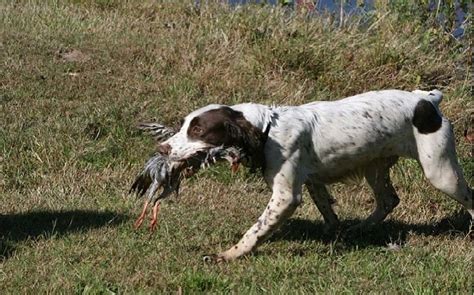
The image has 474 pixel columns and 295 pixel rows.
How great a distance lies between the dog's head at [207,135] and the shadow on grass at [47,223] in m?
1.00

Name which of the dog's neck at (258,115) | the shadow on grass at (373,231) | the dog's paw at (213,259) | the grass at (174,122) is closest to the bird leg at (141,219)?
the grass at (174,122)

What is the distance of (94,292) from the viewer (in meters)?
4.89

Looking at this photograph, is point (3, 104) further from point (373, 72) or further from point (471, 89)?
point (471, 89)

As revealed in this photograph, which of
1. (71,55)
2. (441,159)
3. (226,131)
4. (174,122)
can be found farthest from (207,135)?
(71,55)

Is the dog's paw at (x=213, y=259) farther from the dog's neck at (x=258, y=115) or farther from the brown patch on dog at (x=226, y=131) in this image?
the dog's neck at (x=258, y=115)

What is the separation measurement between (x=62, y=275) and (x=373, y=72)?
576 cm

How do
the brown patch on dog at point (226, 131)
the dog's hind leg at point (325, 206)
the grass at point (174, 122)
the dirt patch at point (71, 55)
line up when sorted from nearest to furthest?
1. the grass at point (174, 122)
2. the brown patch on dog at point (226, 131)
3. the dog's hind leg at point (325, 206)
4. the dirt patch at point (71, 55)

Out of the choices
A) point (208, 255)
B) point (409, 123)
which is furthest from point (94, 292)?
point (409, 123)

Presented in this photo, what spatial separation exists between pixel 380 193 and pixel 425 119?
0.84 meters

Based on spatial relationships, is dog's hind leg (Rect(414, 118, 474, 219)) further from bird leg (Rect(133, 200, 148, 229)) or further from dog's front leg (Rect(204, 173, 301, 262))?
bird leg (Rect(133, 200, 148, 229))

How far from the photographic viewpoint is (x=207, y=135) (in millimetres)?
5492

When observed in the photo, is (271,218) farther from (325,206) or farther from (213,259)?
(325,206)

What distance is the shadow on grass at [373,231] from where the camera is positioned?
6254 millimetres

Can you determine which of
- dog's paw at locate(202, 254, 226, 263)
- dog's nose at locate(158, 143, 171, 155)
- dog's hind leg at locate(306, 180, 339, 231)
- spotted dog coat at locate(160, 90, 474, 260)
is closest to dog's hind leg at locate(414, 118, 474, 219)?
spotted dog coat at locate(160, 90, 474, 260)
